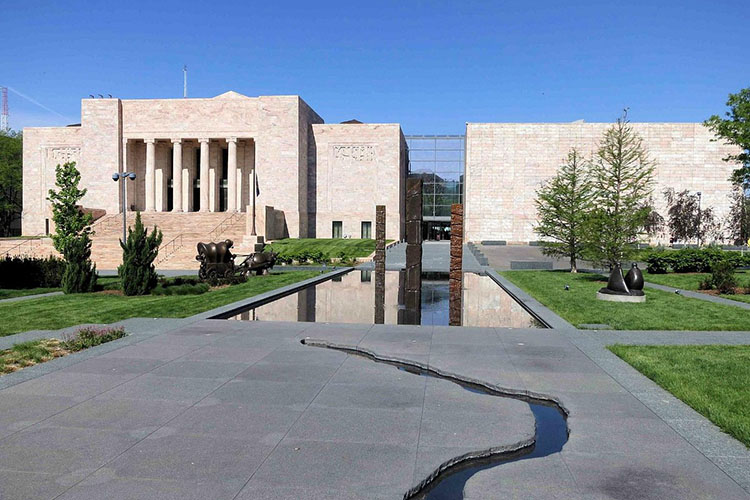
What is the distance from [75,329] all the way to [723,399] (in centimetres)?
1105

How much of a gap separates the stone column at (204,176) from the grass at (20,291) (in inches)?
1392

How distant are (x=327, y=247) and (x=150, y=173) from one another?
22823 mm

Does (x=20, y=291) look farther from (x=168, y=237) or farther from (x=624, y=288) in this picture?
(x=168, y=237)

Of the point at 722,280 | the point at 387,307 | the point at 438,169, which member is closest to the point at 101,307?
the point at 387,307

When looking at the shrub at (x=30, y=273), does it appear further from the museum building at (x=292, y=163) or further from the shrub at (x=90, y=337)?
the museum building at (x=292, y=163)

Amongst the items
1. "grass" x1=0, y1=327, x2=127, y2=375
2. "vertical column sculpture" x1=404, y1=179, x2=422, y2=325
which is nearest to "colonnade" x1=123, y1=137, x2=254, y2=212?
"vertical column sculpture" x1=404, y1=179, x2=422, y2=325

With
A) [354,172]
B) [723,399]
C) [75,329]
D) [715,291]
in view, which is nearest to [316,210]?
[354,172]

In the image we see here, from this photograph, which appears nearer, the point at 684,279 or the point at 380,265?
the point at 380,265

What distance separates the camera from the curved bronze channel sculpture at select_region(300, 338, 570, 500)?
4.32m

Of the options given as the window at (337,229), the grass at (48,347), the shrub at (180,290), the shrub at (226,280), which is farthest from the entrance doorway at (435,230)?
the grass at (48,347)

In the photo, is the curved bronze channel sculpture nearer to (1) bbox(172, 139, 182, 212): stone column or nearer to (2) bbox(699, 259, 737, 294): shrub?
(2) bbox(699, 259, 737, 294): shrub

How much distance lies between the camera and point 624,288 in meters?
16.3

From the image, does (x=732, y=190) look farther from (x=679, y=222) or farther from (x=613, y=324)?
(x=613, y=324)

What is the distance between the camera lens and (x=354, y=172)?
185 feet
